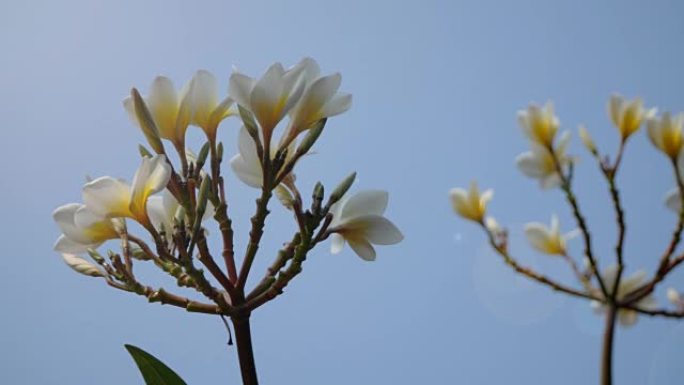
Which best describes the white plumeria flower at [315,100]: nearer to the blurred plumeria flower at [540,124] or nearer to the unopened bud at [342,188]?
the unopened bud at [342,188]

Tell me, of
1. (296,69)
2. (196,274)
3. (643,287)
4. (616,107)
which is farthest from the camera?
(616,107)

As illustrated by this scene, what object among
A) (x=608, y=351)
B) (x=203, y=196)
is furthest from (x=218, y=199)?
(x=608, y=351)

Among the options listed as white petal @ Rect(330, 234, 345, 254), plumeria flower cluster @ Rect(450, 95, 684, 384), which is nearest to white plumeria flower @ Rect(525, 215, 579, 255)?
plumeria flower cluster @ Rect(450, 95, 684, 384)

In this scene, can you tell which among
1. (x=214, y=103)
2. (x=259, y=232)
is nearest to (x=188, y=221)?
(x=259, y=232)

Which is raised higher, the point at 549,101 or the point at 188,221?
the point at 549,101

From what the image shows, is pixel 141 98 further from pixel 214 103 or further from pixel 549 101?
pixel 549 101

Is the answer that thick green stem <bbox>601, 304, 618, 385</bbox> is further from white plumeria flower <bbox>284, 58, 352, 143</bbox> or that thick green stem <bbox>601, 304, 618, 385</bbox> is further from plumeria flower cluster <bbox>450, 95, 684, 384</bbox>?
white plumeria flower <bbox>284, 58, 352, 143</bbox>

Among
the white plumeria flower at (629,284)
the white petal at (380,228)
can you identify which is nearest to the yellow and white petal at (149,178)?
the white petal at (380,228)
